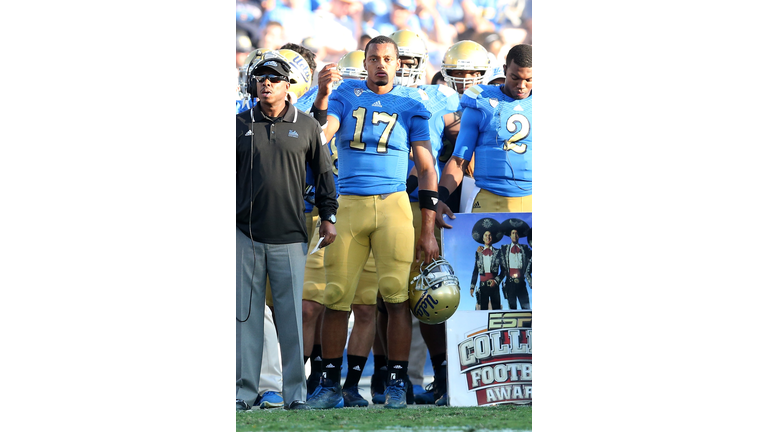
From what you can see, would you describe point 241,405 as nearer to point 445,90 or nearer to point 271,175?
point 271,175

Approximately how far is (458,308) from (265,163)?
129 centimetres

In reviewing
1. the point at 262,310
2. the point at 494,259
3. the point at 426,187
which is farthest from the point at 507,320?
the point at 262,310

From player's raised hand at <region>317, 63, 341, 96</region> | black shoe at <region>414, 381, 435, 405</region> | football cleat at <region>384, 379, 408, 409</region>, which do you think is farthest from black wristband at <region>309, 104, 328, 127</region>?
black shoe at <region>414, 381, 435, 405</region>

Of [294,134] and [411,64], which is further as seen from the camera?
[411,64]

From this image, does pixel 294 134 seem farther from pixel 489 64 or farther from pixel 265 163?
pixel 489 64

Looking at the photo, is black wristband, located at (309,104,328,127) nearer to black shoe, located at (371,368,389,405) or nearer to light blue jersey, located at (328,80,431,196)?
light blue jersey, located at (328,80,431,196)

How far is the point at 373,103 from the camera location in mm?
4500

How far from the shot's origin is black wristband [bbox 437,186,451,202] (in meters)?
4.67

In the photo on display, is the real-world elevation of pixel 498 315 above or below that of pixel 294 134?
below

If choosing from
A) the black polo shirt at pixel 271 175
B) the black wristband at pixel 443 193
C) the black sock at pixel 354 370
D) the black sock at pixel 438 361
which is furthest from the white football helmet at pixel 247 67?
the black sock at pixel 438 361

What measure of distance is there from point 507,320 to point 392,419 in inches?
33.7

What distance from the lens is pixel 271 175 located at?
4.25 meters

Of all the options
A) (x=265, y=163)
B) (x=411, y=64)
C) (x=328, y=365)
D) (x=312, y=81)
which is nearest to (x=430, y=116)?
(x=411, y=64)

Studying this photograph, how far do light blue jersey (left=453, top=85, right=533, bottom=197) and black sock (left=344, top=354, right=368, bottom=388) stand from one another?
1.19m
